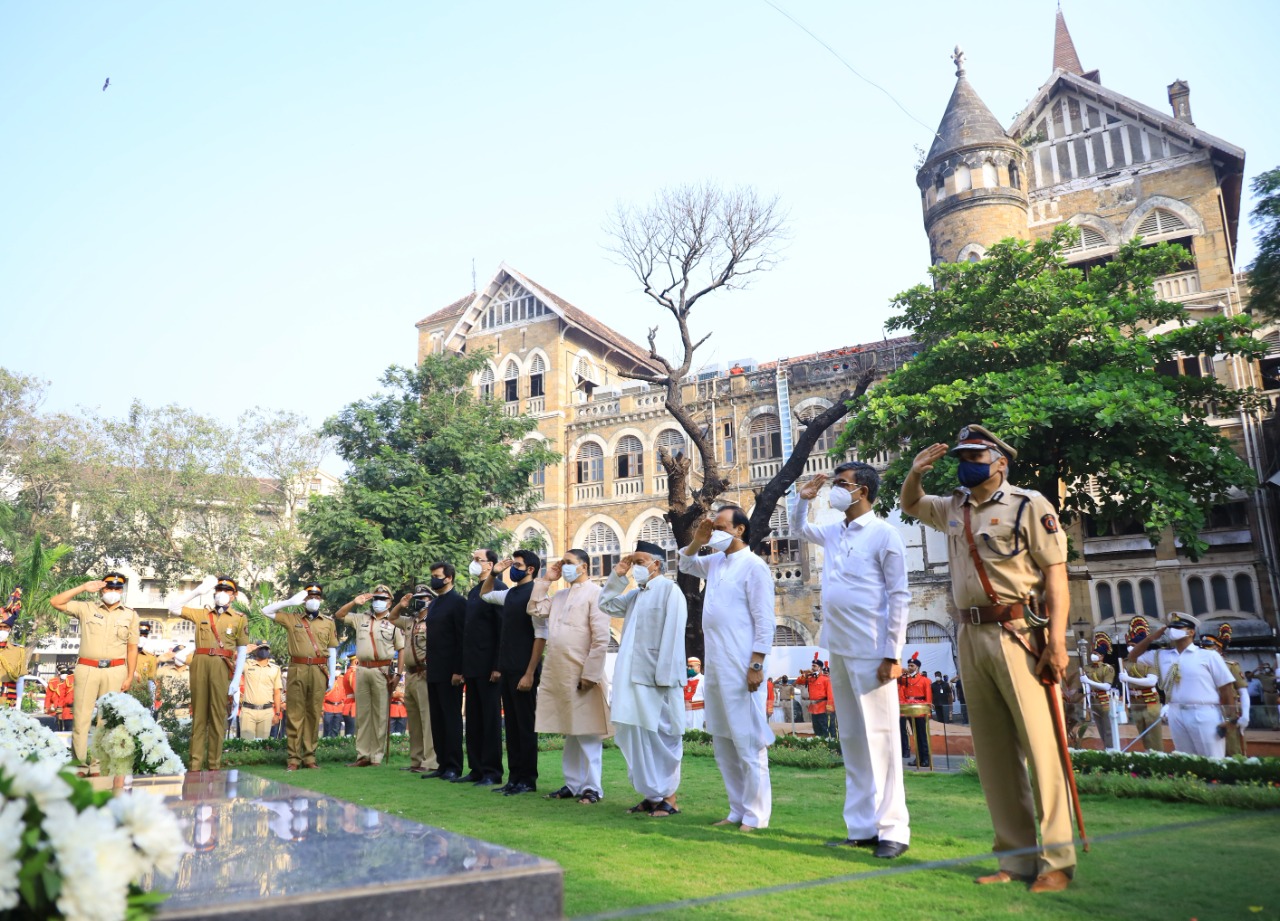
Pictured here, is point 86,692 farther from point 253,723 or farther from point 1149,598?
point 1149,598

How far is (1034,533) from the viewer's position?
4484 mm

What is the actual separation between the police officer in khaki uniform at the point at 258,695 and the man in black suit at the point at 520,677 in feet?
30.0

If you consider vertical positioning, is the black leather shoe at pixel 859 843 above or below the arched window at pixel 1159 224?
below

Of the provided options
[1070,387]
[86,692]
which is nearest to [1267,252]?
[1070,387]

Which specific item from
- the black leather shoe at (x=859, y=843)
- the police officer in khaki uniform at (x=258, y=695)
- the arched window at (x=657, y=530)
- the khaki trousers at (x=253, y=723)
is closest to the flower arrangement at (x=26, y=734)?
the black leather shoe at (x=859, y=843)

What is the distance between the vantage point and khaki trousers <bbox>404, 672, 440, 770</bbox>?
34.1 ft

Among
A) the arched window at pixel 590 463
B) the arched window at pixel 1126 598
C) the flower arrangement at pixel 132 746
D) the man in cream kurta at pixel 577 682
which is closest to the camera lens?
the flower arrangement at pixel 132 746

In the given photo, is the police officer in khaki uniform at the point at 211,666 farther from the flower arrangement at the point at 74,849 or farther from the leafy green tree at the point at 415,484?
the leafy green tree at the point at 415,484

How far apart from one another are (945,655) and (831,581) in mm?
21096

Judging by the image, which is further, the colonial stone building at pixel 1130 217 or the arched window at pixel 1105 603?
the arched window at pixel 1105 603

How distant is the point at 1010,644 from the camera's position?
4418 mm

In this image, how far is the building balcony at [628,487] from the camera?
33562mm

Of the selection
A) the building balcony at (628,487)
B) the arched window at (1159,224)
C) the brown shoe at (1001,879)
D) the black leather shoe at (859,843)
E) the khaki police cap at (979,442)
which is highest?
the arched window at (1159,224)

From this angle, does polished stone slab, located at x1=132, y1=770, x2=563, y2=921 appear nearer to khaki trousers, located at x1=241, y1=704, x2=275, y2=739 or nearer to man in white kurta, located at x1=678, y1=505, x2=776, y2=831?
man in white kurta, located at x1=678, y1=505, x2=776, y2=831
